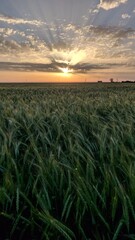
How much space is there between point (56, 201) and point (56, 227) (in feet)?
1.20

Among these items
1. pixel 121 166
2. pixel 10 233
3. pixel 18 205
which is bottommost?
pixel 10 233

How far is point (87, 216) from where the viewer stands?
1867 millimetres

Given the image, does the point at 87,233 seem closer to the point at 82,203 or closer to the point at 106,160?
the point at 82,203

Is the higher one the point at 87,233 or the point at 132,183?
the point at 132,183

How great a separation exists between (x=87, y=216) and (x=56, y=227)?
297 millimetres

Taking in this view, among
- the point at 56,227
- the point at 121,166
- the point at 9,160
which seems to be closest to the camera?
the point at 56,227

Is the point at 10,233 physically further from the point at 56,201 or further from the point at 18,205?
the point at 56,201

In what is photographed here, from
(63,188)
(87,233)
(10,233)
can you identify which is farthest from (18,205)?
(87,233)

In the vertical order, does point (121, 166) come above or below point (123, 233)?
above

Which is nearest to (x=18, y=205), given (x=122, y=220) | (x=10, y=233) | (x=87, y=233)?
(x=10, y=233)

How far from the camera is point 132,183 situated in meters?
1.87

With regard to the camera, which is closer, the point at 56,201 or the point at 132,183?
the point at 132,183

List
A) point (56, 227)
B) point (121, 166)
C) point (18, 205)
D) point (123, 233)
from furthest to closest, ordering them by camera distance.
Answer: point (121, 166) < point (18, 205) < point (123, 233) < point (56, 227)

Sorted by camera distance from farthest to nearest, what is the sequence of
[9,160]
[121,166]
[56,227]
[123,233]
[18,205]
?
[9,160] → [121,166] → [18,205] → [123,233] → [56,227]
